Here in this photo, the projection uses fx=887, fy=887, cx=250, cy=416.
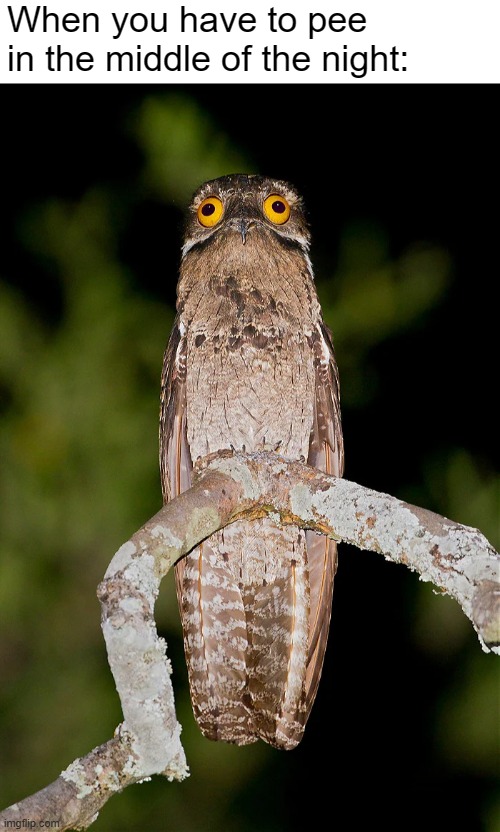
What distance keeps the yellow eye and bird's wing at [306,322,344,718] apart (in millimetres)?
635

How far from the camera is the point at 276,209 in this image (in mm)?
3570

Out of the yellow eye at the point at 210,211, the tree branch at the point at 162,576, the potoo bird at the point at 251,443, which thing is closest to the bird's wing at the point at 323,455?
the potoo bird at the point at 251,443

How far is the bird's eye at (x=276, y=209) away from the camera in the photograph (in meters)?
3.53

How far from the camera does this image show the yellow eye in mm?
3537

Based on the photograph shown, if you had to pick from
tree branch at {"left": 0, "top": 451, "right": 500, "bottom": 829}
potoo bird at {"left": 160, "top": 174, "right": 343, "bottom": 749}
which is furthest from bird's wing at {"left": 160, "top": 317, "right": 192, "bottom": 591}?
tree branch at {"left": 0, "top": 451, "right": 500, "bottom": 829}

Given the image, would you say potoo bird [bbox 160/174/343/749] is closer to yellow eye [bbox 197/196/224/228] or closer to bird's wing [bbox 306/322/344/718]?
bird's wing [bbox 306/322/344/718]

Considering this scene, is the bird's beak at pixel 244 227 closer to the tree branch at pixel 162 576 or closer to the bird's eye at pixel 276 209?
the bird's eye at pixel 276 209

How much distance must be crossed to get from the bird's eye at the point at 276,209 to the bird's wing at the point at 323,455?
1.71 ft

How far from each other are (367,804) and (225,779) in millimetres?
1190

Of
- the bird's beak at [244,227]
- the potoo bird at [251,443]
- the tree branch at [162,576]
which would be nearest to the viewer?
the tree branch at [162,576]

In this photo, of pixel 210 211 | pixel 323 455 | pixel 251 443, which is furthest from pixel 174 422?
pixel 210 211

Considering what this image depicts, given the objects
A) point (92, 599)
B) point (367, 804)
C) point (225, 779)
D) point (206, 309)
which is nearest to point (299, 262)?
point (206, 309)

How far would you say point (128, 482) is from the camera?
4133 millimetres

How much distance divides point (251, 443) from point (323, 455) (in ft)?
0.96
